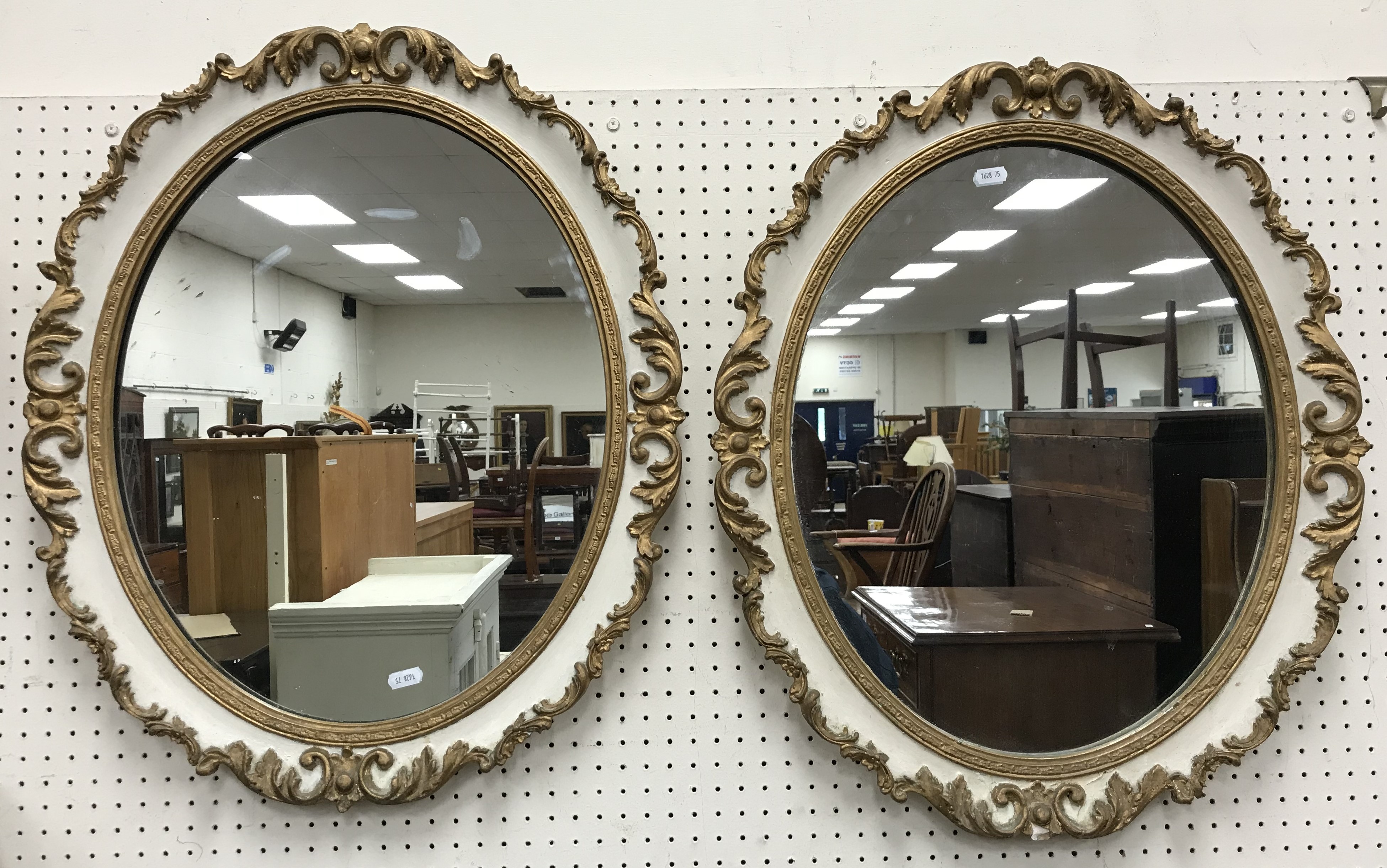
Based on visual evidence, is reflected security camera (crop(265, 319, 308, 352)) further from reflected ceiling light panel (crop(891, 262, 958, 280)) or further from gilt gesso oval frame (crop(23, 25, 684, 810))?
reflected ceiling light panel (crop(891, 262, 958, 280))

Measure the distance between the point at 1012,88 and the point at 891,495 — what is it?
27.9 inches

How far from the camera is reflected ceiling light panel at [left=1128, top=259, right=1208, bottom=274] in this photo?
1.27m

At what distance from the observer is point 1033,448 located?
4.24 feet

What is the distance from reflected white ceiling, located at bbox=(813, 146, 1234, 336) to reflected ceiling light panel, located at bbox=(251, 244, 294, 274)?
0.90 metres

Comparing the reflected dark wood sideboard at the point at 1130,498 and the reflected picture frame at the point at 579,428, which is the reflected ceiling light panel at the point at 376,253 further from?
the reflected dark wood sideboard at the point at 1130,498

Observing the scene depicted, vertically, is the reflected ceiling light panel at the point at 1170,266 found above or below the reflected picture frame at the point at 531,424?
above

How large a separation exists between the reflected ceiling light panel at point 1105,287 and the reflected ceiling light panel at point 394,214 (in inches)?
45.2

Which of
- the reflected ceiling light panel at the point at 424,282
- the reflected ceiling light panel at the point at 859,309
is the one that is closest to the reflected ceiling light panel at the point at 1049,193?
the reflected ceiling light panel at the point at 859,309

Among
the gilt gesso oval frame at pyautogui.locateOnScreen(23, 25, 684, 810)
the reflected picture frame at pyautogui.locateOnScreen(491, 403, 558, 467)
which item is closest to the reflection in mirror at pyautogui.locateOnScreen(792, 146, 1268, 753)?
the gilt gesso oval frame at pyautogui.locateOnScreen(23, 25, 684, 810)

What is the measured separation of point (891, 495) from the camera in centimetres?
131


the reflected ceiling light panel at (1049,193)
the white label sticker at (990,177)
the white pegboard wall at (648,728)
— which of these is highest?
the white label sticker at (990,177)

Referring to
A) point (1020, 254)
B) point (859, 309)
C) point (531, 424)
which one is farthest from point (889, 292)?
point (531, 424)

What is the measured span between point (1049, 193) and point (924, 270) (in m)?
0.25

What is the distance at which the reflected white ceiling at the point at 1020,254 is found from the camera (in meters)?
1.25
